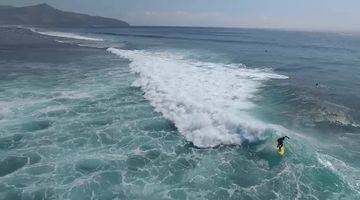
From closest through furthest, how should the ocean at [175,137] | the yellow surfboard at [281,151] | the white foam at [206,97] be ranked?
the ocean at [175,137] → the yellow surfboard at [281,151] → the white foam at [206,97]

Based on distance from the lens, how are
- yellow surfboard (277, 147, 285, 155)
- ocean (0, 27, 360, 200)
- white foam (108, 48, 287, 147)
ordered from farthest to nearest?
white foam (108, 48, 287, 147), yellow surfboard (277, 147, 285, 155), ocean (0, 27, 360, 200)

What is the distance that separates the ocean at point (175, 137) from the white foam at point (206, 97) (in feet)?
0.43

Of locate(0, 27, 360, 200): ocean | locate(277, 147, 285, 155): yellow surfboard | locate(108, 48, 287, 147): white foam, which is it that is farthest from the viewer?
locate(108, 48, 287, 147): white foam

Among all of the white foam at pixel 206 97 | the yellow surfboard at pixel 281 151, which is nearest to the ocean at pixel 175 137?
the white foam at pixel 206 97

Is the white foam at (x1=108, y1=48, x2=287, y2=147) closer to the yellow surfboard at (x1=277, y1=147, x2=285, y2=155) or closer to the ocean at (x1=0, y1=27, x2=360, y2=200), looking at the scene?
the ocean at (x1=0, y1=27, x2=360, y2=200)

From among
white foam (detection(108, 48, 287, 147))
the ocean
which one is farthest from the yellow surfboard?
white foam (detection(108, 48, 287, 147))

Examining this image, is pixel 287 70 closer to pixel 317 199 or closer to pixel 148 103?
pixel 148 103

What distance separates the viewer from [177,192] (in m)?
19.8

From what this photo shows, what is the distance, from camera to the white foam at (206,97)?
1065 inches

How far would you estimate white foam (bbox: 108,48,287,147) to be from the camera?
27.0 metres

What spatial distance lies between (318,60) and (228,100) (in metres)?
46.8

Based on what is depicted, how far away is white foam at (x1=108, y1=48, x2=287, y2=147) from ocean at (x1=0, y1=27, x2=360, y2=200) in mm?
130

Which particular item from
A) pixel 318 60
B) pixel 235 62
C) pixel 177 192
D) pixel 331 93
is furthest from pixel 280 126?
pixel 318 60

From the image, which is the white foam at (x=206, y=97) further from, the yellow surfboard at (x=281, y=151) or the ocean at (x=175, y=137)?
the yellow surfboard at (x=281, y=151)
